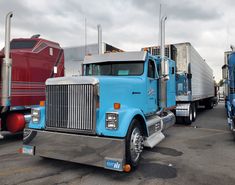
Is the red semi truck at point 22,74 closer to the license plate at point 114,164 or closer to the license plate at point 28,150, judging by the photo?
the license plate at point 28,150

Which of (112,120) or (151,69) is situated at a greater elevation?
(151,69)

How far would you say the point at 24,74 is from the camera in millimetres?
7297

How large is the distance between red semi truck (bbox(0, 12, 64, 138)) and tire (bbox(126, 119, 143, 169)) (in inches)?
152

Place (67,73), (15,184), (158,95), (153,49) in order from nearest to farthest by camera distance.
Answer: (15,184), (158,95), (153,49), (67,73)

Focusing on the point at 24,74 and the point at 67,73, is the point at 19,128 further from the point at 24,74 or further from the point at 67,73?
the point at 67,73

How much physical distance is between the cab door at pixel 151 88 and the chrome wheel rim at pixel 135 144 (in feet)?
3.87

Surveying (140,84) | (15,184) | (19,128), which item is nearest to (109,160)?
(15,184)

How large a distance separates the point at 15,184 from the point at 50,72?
5138mm

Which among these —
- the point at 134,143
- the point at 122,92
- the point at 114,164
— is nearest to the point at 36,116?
the point at 122,92

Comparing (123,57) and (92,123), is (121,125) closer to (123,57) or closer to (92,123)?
(92,123)

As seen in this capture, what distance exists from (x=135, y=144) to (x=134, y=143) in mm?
53

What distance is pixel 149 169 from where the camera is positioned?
470cm

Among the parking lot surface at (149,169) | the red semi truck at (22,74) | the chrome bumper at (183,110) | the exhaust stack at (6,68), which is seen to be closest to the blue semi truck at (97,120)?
the parking lot surface at (149,169)

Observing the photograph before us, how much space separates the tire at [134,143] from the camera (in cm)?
427
